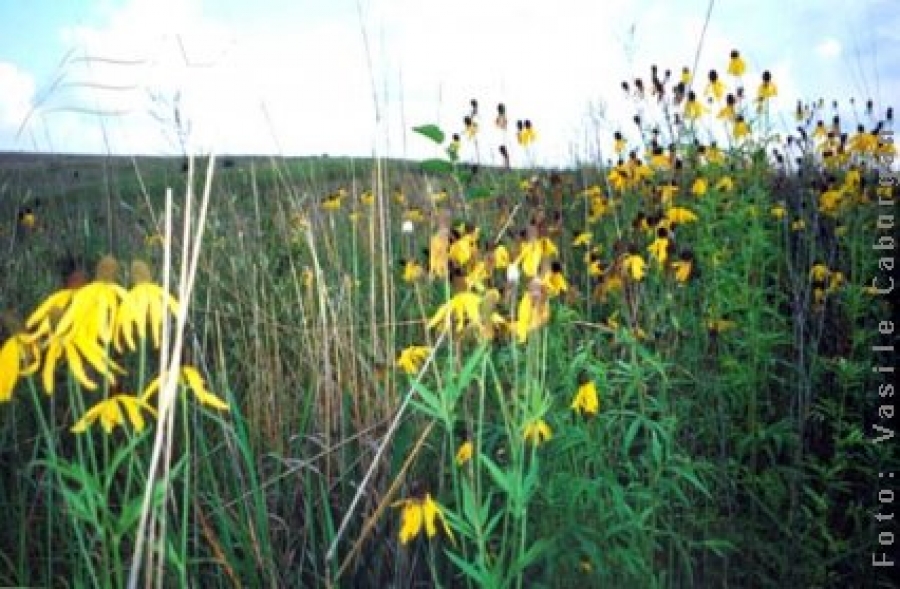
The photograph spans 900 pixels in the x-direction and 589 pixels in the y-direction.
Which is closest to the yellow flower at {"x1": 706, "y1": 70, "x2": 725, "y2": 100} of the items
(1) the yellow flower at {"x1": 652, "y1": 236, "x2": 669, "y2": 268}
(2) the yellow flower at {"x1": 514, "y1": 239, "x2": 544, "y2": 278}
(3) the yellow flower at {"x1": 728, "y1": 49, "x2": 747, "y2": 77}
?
(3) the yellow flower at {"x1": 728, "y1": 49, "x2": 747, "y2": 77}

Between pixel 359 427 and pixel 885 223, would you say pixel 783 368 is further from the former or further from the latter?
pixel 359 427

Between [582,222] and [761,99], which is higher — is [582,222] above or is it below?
below

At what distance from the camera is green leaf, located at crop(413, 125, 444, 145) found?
90.1 inches

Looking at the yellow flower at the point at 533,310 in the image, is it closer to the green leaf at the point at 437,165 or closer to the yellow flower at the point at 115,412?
the yellow flower at the point at 115,412

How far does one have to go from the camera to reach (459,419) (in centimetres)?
242

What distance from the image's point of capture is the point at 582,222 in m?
5.34

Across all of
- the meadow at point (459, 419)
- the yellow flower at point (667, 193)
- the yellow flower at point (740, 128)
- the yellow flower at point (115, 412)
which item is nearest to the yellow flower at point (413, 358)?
the meadow at point (459, 419)

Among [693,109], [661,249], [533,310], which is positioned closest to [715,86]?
[693,109]

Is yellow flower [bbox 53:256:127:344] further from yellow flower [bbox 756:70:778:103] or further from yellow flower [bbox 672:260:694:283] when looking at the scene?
yellow flower [bbox 756:70:778:103]

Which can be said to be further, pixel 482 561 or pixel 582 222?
pixel 582 222

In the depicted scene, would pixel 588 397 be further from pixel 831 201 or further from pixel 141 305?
pixel 831 201

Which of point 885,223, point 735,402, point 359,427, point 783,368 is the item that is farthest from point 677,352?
point 359,427

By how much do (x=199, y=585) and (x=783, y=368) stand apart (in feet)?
7.32

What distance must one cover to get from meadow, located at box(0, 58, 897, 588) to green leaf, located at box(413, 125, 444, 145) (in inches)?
0.5
